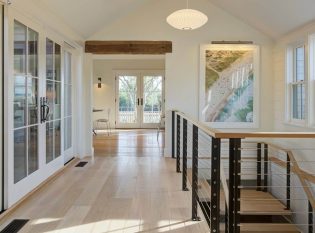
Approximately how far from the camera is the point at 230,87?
22.6ft

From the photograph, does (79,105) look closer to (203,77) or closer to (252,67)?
(203,77)

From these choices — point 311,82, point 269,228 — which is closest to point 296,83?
point 311,82

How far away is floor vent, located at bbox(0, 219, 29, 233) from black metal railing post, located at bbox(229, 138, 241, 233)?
1.86 metres

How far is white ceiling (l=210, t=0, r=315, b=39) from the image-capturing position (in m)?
4.93

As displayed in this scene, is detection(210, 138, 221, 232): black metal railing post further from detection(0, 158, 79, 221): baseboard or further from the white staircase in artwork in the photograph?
the white staircase in artwork

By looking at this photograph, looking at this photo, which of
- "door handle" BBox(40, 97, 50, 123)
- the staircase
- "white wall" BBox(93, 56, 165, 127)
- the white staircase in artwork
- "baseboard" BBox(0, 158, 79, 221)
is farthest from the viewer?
"white wall" BBox(93, 56, 165, 127)

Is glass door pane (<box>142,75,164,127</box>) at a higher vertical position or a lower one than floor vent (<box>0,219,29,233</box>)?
higher

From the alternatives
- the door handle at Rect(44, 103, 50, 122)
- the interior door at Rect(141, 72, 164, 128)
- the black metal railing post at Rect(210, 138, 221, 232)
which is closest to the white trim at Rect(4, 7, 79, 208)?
the door handle at Rect(44, 103, 50, 122)

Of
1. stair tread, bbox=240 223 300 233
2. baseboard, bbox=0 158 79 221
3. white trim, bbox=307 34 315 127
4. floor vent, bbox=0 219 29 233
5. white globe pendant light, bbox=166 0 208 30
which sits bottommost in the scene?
stair tread, bbox=240 223 300 233

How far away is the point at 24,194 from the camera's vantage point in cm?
382

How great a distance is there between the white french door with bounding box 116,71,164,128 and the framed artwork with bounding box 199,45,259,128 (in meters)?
5.66

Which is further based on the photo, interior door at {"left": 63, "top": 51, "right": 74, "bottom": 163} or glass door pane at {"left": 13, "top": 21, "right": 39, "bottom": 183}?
interior door at {"left": 63, "top": 51, "right": 74, "bottom": 163}

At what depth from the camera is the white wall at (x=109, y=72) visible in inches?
488

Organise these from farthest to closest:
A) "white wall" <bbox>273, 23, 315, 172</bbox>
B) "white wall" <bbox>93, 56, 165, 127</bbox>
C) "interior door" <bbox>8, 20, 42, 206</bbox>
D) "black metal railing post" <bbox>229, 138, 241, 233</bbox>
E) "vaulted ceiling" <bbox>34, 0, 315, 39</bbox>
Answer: "white wall" <bbox>93, 56, 165, 127</bbox> → "white wall" <bbox>273, 23, 315, 172</bbox> → "vaulted ceiling" <bbox>34, 0, 315, 39</bbox> → "interior door" <bbox>8, 20, 42, 206</bbox> → "black metal railing post" <bbox>229, 138, 241, 233</bbox>
